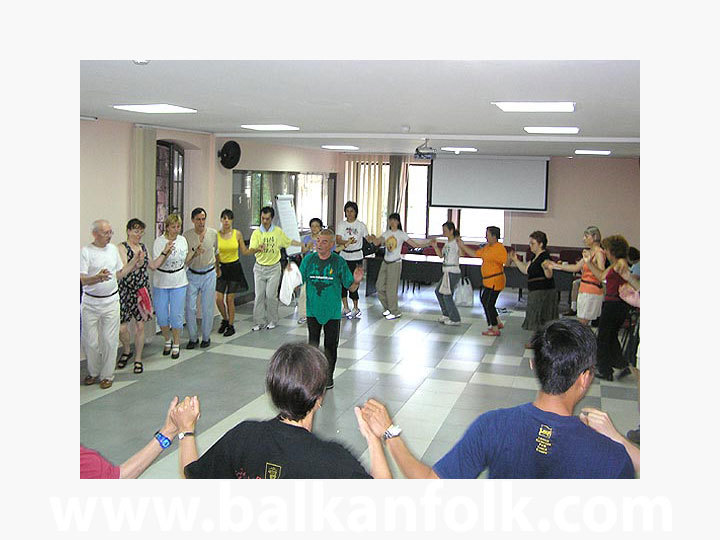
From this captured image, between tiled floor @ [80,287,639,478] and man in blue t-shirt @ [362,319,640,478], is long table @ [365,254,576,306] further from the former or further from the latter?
man in blue t-shirt @ [362,319,640,478]

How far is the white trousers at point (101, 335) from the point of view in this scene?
6.76 m

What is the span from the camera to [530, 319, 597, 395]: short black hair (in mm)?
2408

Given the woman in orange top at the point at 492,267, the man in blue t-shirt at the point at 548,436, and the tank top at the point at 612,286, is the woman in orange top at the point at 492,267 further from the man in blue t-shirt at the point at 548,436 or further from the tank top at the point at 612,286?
the man in blue t-shirt at the point at 548,436

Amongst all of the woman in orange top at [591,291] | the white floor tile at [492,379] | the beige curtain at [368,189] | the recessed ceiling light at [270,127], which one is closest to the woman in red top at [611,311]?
the woman in orange top at [591,291]

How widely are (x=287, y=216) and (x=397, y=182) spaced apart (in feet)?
13.8

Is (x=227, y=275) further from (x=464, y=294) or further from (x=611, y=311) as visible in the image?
(x=611, y=311)

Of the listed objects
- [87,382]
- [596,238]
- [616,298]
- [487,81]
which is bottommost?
[87,382]

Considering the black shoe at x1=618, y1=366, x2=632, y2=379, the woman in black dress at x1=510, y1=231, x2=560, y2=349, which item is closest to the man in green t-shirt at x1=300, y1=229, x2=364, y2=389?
the woman in black dress at x1=510, y1=231, x2=560, y2=349

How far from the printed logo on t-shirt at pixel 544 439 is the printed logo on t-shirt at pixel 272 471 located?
2.54ft

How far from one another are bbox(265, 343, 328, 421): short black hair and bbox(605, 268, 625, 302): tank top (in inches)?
223

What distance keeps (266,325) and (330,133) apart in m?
2.61

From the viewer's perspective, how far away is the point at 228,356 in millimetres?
8367

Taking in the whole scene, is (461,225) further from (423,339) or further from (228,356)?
(228,356)
